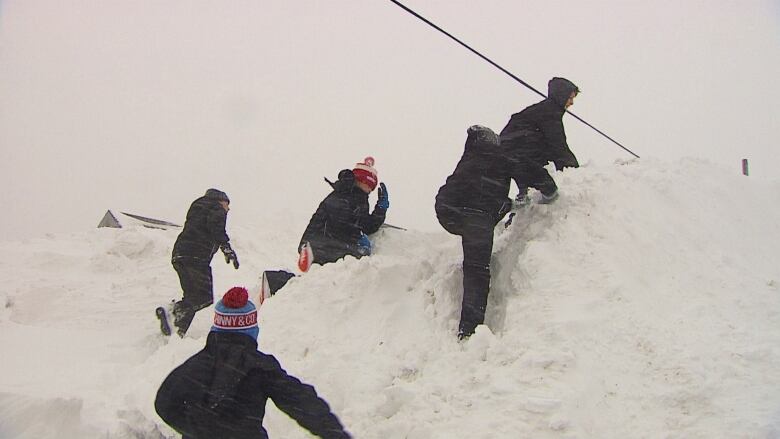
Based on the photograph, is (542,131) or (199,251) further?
(199,251)

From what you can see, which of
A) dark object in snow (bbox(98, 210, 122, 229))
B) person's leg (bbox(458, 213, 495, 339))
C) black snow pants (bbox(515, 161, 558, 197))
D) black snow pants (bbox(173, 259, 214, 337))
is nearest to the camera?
person's leg (bbox(458, 213, 495, 339))

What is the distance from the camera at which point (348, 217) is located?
21.4 ft

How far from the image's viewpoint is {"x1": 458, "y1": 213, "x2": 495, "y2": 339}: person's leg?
4.57 meters

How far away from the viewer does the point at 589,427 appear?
339cm

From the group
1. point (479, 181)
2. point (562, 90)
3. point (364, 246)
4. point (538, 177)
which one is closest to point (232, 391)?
point (479, 181)

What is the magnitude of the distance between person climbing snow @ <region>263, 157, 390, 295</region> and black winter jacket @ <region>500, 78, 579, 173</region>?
1581mm

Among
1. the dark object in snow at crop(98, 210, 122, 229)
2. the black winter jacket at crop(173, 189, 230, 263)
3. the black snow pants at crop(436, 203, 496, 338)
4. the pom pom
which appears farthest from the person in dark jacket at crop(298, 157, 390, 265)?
the dark object in snow at crop(98, 210, 122, 229)

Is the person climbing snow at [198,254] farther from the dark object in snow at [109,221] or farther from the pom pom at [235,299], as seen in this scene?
the dark object in snow at [109,221]

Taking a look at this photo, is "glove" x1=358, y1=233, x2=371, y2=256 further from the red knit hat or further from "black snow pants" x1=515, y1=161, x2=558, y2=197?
"black snow pants" x1=515, y1=161, x2=558, y2=197

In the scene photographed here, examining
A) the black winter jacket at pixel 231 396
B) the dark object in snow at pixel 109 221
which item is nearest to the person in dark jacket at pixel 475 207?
the black winter jacket at pixel 231 396

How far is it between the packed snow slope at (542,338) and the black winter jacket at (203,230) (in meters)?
0.81

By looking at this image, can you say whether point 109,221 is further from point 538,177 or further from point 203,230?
point 538,177

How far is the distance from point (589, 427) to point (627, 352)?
2.47 feet

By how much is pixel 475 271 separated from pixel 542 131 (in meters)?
1.78
